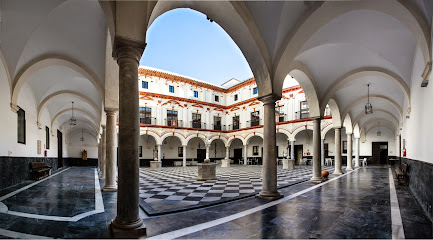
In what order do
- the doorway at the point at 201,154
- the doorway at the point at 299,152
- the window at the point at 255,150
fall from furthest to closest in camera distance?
the window at the point at 255,150 < the doorway at the point at 201,154 < the doorway at the point at 299,152

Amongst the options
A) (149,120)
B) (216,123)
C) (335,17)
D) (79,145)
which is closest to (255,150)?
(216,123)

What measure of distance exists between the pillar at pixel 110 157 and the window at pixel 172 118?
51.4ft

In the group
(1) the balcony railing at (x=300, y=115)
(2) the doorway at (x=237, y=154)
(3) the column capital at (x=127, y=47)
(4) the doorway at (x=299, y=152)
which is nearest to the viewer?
(3) the column capital at (x=127, y=47)

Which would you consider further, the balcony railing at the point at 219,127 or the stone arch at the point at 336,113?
the balcony railing at the point at 219,127

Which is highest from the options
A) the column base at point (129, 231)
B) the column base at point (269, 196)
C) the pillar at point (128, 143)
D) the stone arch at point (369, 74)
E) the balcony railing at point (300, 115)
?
the stone arch at point (369, 74)

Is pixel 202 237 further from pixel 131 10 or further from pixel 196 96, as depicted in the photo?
pixel 196 96

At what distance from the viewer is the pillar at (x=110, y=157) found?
770 cm

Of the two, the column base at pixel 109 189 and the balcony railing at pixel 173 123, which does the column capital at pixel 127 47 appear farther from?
the balcony railing at pixel 173 123

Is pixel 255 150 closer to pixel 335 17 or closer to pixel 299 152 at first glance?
pixel 299 152

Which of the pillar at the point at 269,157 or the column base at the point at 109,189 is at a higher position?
the pillar at the point at 269,157

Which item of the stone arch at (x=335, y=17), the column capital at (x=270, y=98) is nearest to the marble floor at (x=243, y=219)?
the column capital at (x=270, y=98)

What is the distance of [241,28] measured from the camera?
5719 millimetres

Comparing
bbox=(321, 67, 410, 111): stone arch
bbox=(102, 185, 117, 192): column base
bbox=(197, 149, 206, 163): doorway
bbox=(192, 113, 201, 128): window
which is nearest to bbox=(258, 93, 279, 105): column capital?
bbox=(321, 67, 410, 111): stone arch

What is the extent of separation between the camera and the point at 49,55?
24.5ft
